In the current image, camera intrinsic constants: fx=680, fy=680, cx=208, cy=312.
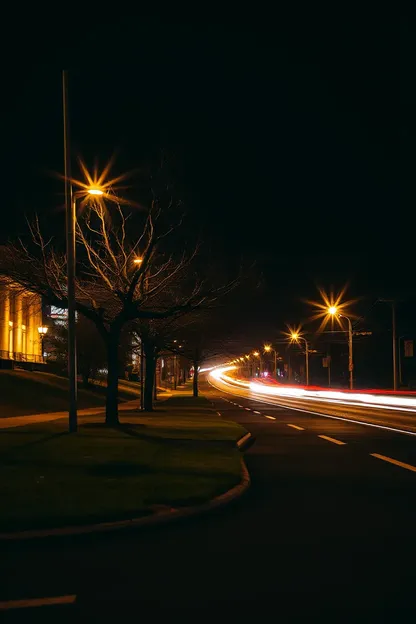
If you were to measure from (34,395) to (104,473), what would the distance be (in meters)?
35.0

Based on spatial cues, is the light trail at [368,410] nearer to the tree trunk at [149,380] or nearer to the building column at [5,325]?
the tree trunk at [149,380]

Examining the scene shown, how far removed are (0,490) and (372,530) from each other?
4980 millimetres

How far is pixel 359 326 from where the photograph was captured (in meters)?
115

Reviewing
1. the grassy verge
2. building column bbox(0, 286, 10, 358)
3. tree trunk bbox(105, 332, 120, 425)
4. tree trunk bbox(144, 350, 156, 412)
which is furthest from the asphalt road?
building column bbox(0, 286, 10, 358)

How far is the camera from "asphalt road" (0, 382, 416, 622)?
15.8 ft

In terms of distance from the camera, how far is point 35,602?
4.97 m

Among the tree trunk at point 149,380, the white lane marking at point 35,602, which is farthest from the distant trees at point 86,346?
the white lane marking at point 35,602

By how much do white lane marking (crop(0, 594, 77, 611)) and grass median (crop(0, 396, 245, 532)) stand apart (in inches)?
82.4

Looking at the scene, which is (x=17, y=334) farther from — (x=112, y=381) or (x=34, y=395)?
(x=112, y=381)

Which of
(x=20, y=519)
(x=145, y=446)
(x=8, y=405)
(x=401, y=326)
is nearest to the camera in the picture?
(x=20, y=519)

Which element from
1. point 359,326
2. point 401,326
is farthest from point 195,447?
point 359,326

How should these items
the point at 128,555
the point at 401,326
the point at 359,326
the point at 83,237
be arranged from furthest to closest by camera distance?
the point at 359,326 < the point at 401,326 < the point at 83,237 < the point at 128,555

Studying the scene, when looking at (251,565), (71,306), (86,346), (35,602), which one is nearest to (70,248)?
(71,306)

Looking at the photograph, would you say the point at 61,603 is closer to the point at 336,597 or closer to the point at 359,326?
the point at 336,597
